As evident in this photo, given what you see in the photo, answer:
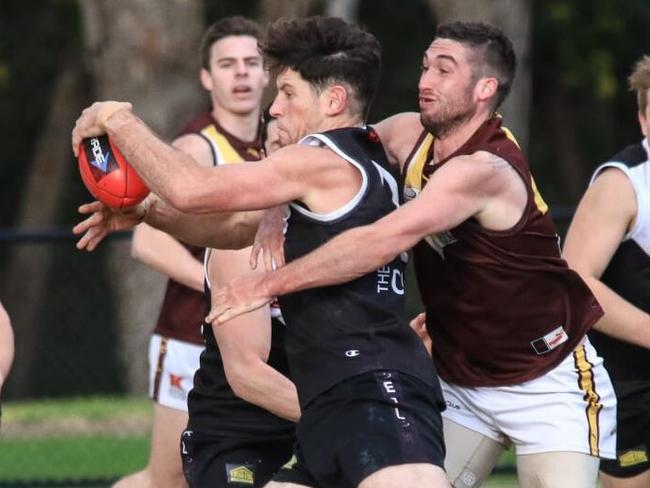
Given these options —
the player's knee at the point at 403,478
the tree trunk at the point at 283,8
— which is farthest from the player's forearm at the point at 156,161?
the tree trunk at the point at 283,8

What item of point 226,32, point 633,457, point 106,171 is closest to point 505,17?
point 226,32

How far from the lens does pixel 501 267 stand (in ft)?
18.0

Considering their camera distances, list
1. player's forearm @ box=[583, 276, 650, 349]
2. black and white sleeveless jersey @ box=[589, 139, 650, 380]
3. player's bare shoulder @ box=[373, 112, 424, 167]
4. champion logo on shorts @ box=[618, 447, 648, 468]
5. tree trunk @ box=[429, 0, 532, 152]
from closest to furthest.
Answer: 1. player's bare shoulder @ box=[373, 112, 424, 167]
2. player's forearm @ box=[583, 276, 650, 349]
3. black and white sleeveless jersey @ box=[589, 139, 650, 380]
4. champion logo on shorts @ box=[618, 447, 648, 468]
5. tree trunk @ box=[429, 0, 532, 152]

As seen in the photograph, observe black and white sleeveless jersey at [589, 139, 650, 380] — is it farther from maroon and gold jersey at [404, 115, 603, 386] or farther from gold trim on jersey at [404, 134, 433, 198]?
gold trim on jersey at [404, 134, 433, 198]

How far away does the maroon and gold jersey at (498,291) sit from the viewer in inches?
215

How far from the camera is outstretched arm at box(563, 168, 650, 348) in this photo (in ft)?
20.4

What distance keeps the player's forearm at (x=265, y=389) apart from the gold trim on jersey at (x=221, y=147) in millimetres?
2262

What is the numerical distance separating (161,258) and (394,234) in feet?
9.22

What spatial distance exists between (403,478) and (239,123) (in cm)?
354

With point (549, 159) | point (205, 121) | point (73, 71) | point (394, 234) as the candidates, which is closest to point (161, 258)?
point (205, 121)

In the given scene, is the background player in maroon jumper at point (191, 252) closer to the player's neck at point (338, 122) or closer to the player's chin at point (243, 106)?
the player's chin at point (243, 106)

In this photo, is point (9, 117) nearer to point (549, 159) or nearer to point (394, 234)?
point (549, 159)

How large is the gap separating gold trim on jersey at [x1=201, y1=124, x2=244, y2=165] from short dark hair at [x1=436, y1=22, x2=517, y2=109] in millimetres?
2263

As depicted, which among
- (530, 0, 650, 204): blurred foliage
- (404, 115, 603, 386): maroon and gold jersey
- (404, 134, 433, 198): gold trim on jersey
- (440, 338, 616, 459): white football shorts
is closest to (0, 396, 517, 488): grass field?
(440, 338, 616, 459): white football shorts
